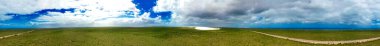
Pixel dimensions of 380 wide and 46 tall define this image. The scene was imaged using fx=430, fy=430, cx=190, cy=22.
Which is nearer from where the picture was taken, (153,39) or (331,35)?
(153,39)

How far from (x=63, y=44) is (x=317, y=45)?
109 feet

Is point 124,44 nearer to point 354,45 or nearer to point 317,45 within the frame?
point 317,45

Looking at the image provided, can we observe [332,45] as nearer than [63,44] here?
No

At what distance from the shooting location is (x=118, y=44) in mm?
54844

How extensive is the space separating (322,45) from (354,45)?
A: 170 inches

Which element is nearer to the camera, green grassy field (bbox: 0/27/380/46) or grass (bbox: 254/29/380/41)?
green grassy field (bbox: 0/27/380/46)

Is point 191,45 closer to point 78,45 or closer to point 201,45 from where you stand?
point 201,45

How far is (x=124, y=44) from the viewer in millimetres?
55438

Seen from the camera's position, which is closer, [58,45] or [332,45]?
[58,45]

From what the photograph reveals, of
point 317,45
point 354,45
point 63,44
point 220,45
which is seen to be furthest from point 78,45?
point 354,45

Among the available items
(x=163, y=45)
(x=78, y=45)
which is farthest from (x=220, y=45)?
(x=78, y=45)

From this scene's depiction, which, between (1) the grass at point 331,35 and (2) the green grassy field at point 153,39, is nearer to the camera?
(2) the green grassy field at point 153,39

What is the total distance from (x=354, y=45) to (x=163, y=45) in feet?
84.1

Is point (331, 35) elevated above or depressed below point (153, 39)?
above
